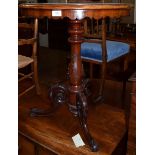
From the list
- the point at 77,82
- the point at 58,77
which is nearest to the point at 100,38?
the point at 77,82

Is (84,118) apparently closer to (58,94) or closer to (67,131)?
(67,131)

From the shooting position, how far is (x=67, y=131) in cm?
163

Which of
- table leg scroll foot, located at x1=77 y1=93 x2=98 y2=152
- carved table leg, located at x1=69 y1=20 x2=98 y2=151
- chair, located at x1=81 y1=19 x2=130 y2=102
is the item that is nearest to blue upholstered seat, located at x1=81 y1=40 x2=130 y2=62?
chair, located at x1=81 y1=19 x2=130 y2=102

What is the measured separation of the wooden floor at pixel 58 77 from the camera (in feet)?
7.36

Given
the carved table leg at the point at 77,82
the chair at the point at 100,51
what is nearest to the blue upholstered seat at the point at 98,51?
the chair at the point at 100,51

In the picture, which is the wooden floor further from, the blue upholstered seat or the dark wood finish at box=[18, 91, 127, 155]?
the blue upholstered seat

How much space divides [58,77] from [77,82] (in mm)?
1452

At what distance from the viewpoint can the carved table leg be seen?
151 centimetres

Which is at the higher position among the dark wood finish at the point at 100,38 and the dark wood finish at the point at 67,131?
the dark wood finish at the point at 100,38

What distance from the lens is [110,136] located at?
5.14 ft

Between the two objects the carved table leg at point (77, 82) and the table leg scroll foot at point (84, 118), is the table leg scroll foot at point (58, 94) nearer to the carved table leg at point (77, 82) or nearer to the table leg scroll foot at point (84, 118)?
the carved table leg at point (77, 82)
